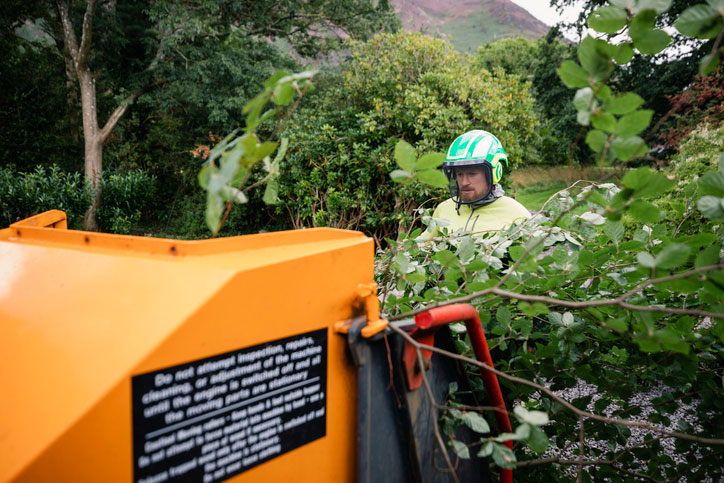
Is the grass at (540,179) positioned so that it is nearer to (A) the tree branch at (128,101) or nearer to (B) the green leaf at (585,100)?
(A) the tree branch at (128,101)

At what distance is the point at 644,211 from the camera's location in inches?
51.7

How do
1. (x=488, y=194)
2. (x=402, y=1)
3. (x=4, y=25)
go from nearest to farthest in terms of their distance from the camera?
(x=488, y=194) < (x=4, y=25) < (x=402, y=1)

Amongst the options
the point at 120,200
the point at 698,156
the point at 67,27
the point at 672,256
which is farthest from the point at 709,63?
the point at 67,27

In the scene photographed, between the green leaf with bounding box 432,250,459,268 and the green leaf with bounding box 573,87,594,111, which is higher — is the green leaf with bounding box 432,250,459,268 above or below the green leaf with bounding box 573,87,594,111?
below

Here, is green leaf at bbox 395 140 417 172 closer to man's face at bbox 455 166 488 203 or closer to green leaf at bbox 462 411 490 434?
green leaf at bbox 462 411 490 434

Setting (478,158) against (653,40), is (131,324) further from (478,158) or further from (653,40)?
(478,158)

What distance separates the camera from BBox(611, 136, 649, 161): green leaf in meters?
1.17

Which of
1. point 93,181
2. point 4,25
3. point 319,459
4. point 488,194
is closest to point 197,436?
point 319,459

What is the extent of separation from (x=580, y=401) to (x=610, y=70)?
1.46 m

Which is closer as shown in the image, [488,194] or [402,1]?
[488,194]

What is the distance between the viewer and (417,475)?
145 cm

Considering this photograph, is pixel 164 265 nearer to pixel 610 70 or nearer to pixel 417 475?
pixel 417 475

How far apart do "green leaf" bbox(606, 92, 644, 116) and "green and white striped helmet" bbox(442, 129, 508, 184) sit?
9.77 feet

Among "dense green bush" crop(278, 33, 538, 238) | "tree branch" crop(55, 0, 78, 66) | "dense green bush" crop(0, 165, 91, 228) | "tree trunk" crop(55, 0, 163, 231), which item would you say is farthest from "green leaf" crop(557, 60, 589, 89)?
"tree branch" crop(55, 0, 78, 66)
